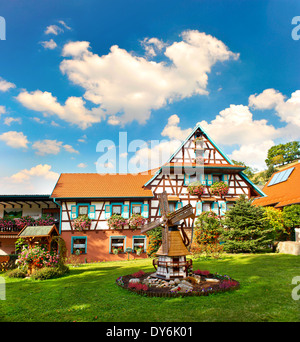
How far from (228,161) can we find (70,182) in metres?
14.8

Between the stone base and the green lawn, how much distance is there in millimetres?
6259

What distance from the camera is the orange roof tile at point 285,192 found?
79.0ft

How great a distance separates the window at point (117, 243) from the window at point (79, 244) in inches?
87.6

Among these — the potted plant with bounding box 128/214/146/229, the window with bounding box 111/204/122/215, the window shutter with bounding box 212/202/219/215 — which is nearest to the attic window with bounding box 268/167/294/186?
the window shutter with bounding box 212/202/219/215

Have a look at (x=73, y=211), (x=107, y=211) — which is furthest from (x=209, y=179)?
(x=73, y=211)

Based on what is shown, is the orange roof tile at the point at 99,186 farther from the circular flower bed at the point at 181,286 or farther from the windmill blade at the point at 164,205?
the circular flower bed at the point at 181,286

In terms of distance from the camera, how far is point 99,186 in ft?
83.1

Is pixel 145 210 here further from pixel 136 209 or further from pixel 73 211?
pixel 73 211

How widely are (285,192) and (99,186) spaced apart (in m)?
17.7

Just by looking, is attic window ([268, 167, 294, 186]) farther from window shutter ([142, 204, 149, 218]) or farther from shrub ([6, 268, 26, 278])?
shrub ([6, 268, 26, 278])
